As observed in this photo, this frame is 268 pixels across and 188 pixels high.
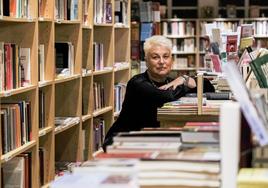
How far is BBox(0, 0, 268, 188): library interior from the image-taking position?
5.84ft

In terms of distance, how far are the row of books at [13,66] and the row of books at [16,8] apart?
0.20m

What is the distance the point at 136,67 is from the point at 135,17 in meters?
1.44

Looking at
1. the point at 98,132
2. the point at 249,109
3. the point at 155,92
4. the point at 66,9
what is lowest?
the point at 98,132

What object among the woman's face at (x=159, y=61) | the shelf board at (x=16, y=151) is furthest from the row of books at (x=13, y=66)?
the woman's face at (x=159, y=61)

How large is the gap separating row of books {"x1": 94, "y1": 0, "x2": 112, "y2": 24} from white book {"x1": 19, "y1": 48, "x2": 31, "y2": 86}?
6.05 feet

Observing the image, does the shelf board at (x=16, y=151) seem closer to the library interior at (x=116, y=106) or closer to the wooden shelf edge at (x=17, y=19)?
the library interior at (x=116, y=106)

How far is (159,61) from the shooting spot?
199 inches

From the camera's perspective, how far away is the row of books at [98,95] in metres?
5.96

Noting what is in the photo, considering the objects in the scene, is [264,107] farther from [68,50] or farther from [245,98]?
[68,50]

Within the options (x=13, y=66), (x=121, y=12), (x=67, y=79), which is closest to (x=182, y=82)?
(x=67, y=79)

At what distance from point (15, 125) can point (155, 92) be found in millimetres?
1178

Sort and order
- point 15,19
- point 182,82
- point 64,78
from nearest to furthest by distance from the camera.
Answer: point 15,19, point 182,82, point 64,78

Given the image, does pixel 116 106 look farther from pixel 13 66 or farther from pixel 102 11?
pixel 13 66

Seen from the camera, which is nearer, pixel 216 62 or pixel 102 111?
pixel 216 62
